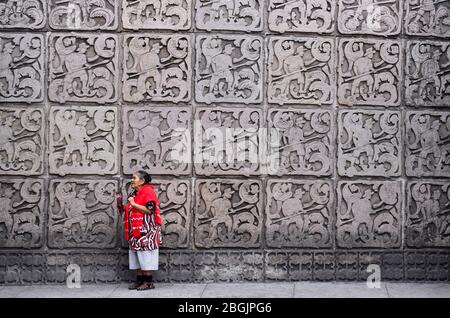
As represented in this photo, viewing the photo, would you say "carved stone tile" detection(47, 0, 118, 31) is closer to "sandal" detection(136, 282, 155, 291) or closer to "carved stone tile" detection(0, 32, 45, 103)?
"carved stone tile" detection(0, 32, 45, 103)

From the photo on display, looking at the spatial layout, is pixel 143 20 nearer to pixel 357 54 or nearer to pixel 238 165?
pixel 238 165

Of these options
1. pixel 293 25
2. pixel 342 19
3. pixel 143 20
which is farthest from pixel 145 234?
pixel 342 19

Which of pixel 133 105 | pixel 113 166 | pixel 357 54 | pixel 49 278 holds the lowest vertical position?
pixel 49 278

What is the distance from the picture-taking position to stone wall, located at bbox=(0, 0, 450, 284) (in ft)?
19.9

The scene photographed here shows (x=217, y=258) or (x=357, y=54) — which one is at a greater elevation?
(x=357, y=54)

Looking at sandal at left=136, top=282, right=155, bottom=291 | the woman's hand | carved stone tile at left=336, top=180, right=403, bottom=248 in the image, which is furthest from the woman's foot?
carved stone tile at left=336, top=180, right=403, bottom=248

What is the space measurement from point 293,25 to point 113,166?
2.36 meters

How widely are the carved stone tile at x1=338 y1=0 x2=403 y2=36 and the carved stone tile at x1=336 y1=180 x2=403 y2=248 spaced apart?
1584mm

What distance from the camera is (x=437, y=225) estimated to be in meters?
6.15

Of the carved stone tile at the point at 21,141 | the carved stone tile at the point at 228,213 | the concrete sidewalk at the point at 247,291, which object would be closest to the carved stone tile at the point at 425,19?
the carved stone tile at the point at 228,213

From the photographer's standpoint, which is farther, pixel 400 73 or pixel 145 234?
pixel 400 73

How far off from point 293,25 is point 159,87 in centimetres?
153

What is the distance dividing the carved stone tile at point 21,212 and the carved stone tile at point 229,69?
1.93 meters

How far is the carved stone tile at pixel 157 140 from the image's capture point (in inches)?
239
